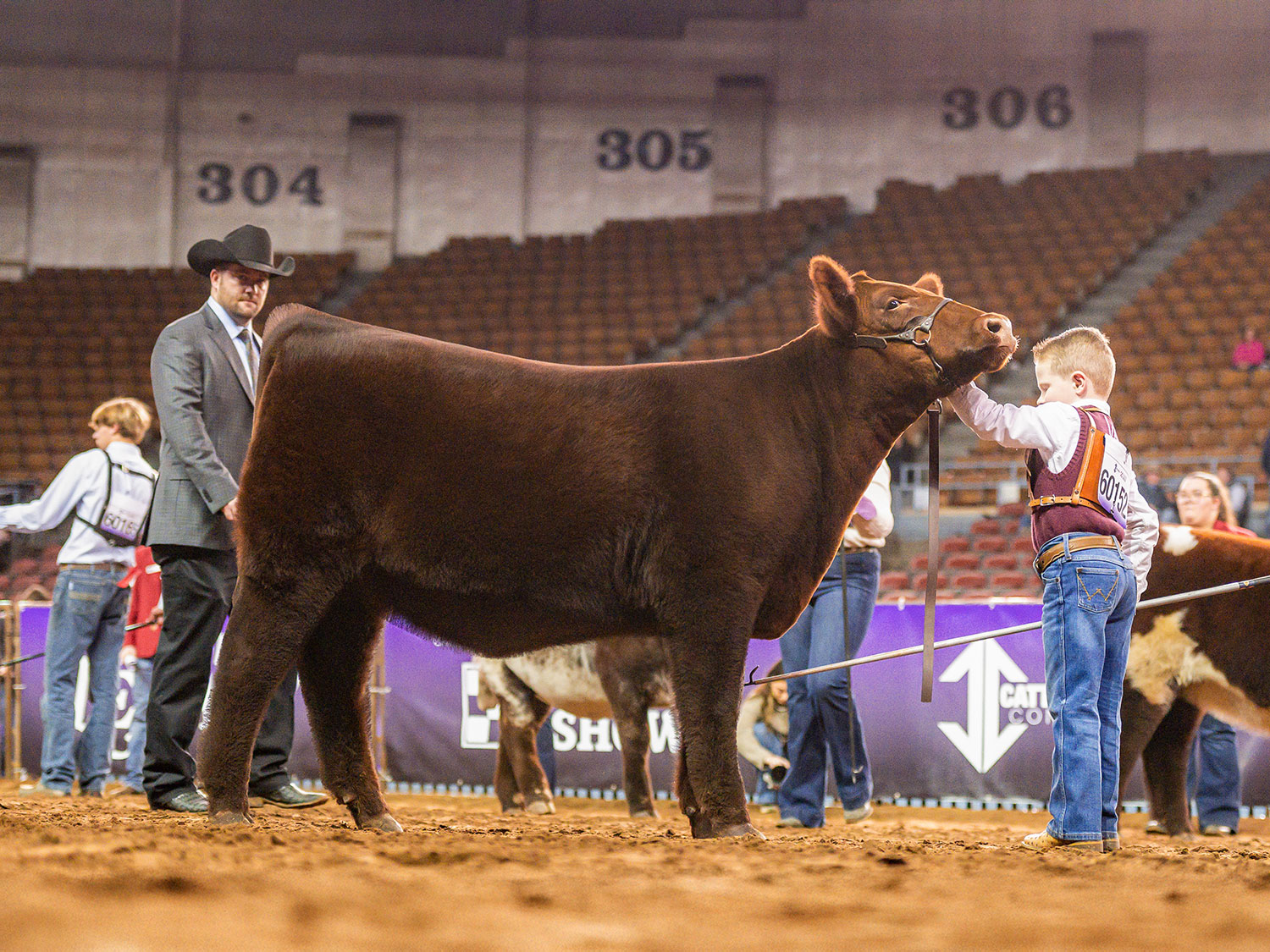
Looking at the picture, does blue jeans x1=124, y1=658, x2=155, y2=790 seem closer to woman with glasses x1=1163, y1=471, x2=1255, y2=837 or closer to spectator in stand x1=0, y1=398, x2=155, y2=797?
spectator in stand x1=0, y1=398, x2=155, y2=797

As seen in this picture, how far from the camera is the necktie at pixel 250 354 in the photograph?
4910mm

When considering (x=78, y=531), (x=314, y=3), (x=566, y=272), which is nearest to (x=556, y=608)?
(x=78, y=531)

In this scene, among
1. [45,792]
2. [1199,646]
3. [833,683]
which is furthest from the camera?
[45,792]

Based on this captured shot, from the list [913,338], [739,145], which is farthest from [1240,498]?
[739,145]

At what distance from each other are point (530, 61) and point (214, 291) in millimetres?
19840

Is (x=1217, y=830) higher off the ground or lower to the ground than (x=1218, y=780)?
lower

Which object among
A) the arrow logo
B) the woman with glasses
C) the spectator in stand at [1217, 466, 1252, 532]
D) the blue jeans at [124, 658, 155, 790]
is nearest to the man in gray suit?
the blue jeans at [124, 658, 155, 790]

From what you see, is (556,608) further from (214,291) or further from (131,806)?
(131,806)

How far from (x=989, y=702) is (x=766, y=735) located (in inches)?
51.0

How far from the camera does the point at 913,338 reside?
4.08 m

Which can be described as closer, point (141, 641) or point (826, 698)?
point (826, 698)

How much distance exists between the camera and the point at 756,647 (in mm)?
7941

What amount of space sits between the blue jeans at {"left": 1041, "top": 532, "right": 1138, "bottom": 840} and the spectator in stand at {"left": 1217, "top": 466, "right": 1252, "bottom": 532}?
8.11 metres

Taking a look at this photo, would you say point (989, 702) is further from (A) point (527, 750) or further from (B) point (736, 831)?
(B) point (736, 831)
